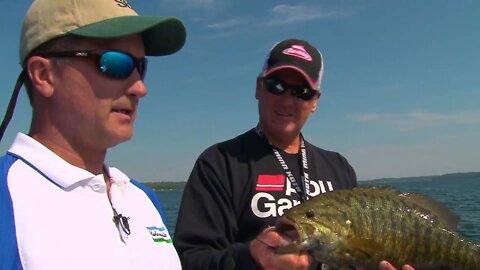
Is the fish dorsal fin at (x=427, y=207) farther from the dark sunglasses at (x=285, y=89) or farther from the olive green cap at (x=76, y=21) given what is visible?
A: the olive green cap at (x=76, y=21)

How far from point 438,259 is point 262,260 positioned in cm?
183

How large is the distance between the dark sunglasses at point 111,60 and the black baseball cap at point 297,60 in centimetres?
212

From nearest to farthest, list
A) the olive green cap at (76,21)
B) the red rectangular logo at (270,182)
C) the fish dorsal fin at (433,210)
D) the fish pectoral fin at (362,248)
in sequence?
the olive green cap at (76,21)
the fish pectoral fin at (362,248)
the fish dorsal fin at (433,210)
the red rectangular logo at (270,182)

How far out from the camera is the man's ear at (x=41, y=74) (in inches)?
113

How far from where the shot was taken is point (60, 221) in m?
2.64

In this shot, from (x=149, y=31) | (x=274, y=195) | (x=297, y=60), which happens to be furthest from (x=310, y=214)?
(x=149, y=31)

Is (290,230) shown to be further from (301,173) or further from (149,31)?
(149,31)

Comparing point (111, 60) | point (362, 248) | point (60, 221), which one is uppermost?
point (111, 60)

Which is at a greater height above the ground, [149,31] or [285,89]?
[149,31]

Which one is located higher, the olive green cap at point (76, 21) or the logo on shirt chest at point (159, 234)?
the olive green cap at point (76, 21)

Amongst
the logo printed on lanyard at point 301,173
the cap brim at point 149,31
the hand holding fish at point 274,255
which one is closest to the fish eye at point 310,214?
the hand holding fish at point 274,255

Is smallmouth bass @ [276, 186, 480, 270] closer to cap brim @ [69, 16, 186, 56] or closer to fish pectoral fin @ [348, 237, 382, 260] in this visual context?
fish pectoral fin @ [348, 237, 382, 260]

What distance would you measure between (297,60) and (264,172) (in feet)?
3.98

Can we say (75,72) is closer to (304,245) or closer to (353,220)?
(304,245)
